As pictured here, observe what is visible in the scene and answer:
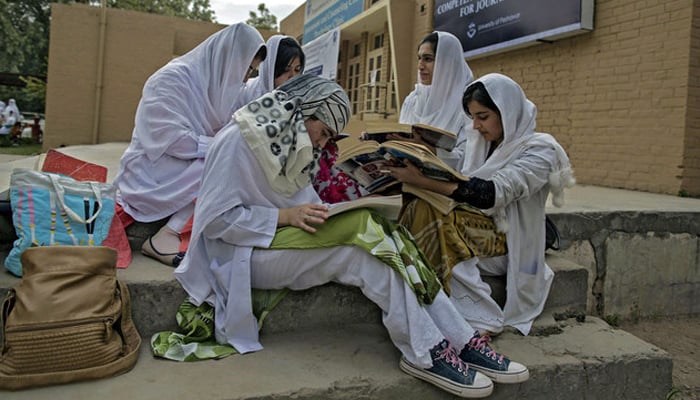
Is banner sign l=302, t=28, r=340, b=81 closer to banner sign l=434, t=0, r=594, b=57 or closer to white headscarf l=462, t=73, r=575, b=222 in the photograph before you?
banner sign l=434, t=0, r=594, b=57

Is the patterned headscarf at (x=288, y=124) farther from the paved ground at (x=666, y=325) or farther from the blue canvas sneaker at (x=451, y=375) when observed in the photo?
the paved ground at (x=666, y=325)

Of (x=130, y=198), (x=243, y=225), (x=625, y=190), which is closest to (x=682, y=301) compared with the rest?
(x=625, y=190)

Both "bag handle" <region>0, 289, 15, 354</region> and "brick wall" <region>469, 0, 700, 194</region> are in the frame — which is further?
"brick wall" <region>469, 0, 700, 194</region>

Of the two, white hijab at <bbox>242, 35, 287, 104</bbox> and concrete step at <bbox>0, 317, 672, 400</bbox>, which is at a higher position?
white hijab at <bbox>242, 35, 287, 104</bbox>

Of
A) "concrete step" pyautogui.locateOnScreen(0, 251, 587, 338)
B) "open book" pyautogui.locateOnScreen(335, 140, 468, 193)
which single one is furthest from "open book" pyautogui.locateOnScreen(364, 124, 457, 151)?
"concrete step" pyautogui.locateOnScreen(0, 251, 587, 338)

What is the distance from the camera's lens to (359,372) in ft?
6.19

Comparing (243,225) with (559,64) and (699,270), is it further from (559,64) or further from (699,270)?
(559,64)

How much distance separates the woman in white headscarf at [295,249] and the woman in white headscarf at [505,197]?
1.08ft

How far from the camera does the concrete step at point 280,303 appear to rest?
205 cm

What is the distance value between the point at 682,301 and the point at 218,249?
3.29 meters

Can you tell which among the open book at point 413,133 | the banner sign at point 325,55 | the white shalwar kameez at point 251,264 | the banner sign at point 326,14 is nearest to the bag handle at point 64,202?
the white shalwar kameez at point 251,264

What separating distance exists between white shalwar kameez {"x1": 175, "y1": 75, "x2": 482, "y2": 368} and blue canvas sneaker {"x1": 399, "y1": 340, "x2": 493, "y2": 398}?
0.04 meters

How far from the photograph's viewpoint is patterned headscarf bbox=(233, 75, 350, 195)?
6.23 feet

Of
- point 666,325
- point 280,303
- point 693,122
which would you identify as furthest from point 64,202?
point 693,122
